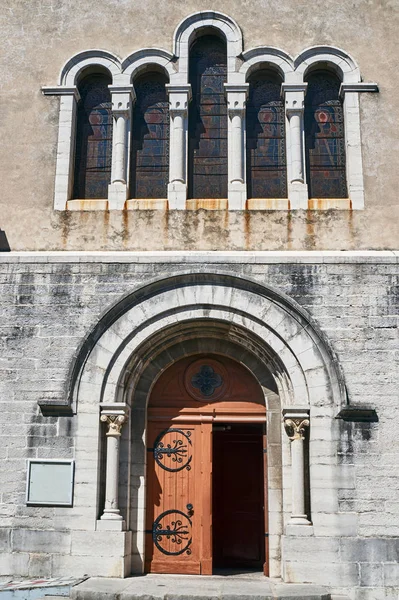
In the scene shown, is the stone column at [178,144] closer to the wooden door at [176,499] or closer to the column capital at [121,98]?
the column capital at [121,98]

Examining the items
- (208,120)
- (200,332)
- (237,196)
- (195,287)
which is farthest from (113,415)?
(208,120)

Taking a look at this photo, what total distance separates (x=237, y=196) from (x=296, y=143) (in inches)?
43.2

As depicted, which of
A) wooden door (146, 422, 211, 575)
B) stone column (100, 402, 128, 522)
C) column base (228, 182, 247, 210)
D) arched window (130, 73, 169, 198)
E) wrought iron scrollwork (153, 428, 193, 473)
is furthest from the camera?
arched window (130, 73, 169, 198)

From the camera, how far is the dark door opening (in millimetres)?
11648

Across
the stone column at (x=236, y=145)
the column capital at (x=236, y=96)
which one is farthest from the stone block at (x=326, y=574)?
the column capital at (x=236, y=96)

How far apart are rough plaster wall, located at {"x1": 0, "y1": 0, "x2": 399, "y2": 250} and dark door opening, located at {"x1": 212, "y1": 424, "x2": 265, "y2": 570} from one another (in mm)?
3318

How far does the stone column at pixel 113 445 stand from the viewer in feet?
29.9

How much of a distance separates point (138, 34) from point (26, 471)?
6153mm

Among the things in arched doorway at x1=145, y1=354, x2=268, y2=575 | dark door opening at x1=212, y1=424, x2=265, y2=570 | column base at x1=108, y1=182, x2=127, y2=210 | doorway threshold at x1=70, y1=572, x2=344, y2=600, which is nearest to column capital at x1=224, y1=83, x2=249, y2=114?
column base at x1=108, y1=182, x2=127, y2=210

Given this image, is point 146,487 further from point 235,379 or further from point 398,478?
point 398,478

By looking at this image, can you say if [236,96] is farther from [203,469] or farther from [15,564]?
[15,564]

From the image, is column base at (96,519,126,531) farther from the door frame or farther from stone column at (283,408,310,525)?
stone column at (283,408,310,525)

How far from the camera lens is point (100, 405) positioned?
30.3ft

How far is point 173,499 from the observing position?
31.9ft
